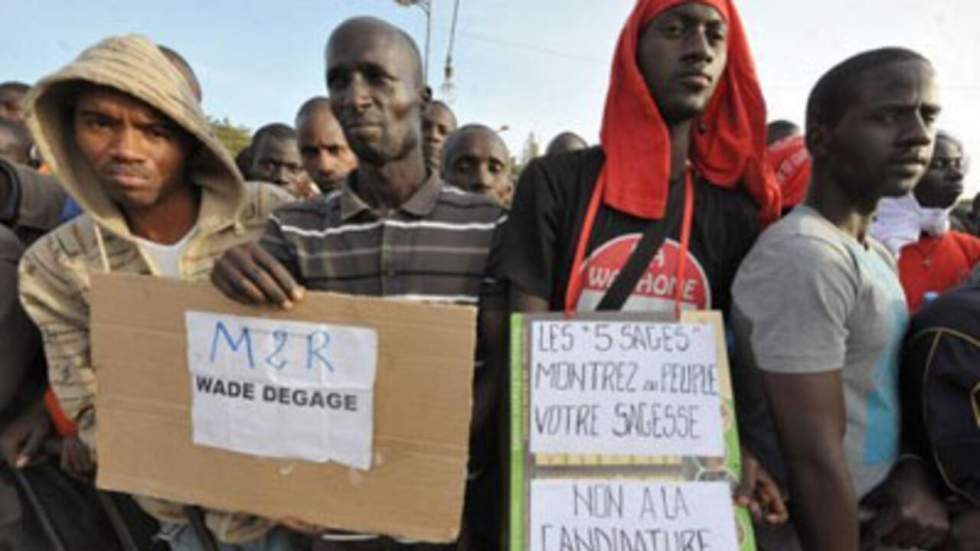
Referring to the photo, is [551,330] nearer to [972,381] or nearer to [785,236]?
[785,236]

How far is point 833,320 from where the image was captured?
1.36 meters

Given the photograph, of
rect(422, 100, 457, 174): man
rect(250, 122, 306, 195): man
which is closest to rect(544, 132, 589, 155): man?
rect(422, 100, 457, 174): man

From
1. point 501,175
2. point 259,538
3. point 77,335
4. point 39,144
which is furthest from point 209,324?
point 501,175

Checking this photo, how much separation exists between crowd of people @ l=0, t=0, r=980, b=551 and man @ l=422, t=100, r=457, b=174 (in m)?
2.08

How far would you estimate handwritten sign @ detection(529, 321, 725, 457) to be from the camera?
4.41 feet

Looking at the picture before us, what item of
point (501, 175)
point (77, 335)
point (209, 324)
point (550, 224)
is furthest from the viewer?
point (501, 175)

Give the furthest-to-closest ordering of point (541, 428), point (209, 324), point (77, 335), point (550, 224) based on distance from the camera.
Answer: point (77, 335) → point (550, 224) → point (209, 324) → point (541, 428)

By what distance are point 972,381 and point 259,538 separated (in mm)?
1804

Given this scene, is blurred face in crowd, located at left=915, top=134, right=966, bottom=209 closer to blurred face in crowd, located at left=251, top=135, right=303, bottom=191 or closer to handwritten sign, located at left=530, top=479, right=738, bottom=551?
handwritten sign, located at left=530, top=479, right=738, bottom=551

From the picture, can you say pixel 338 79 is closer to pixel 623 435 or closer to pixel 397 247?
pixel 397 247

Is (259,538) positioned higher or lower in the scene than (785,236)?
lower

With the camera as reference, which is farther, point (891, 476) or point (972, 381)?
point (891, 476)

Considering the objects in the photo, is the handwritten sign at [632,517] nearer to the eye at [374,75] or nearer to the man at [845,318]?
the man at [845,318]

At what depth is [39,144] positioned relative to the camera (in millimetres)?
1821
